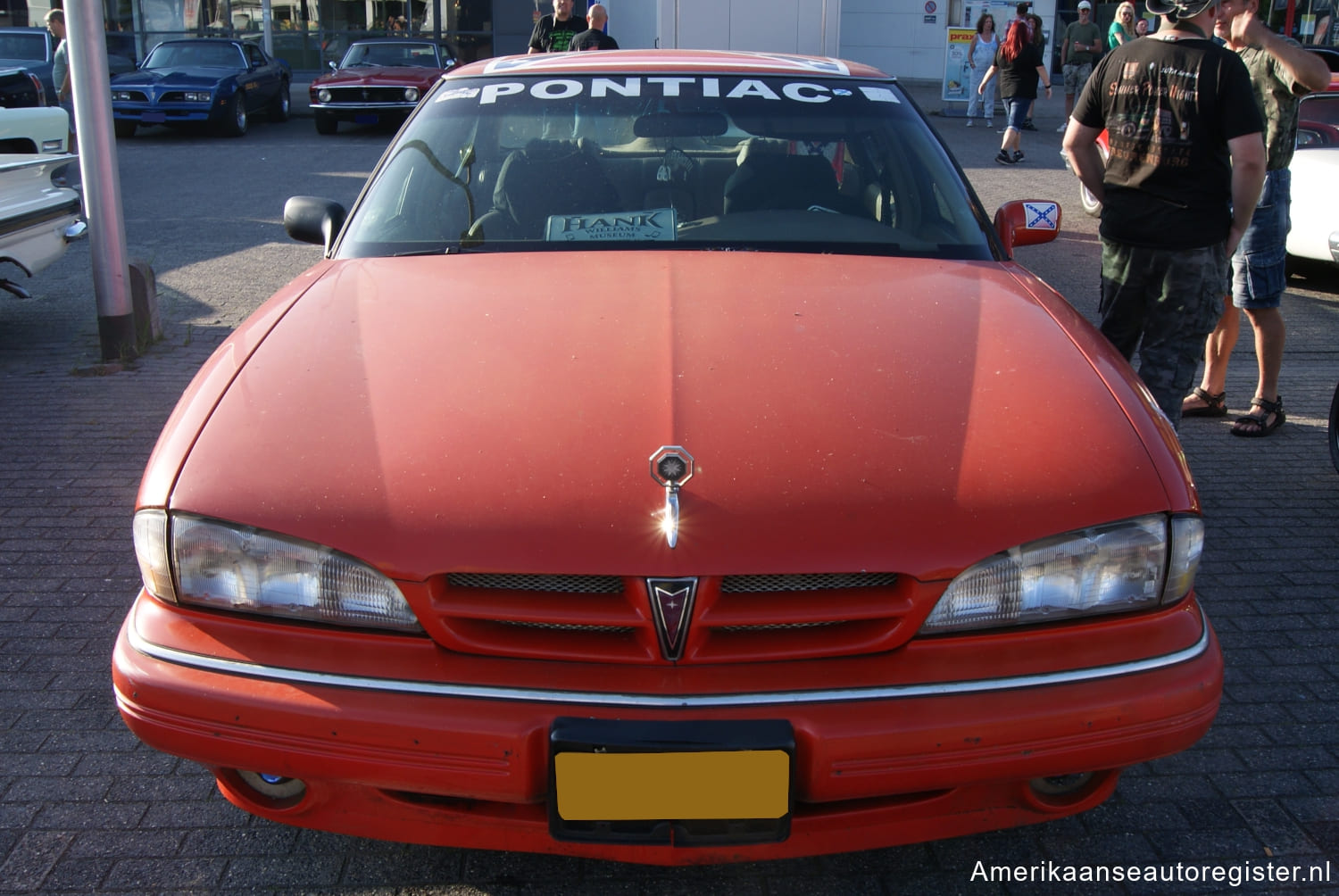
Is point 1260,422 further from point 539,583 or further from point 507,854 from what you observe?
point 539,583

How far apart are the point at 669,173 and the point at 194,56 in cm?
1612

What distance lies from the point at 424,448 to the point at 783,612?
0.72 m

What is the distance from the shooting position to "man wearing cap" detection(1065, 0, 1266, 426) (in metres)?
3.69

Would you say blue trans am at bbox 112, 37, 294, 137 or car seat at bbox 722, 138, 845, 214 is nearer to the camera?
car seat at bbox 722, 138, 845, 214

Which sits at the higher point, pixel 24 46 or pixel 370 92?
pixel 24 46

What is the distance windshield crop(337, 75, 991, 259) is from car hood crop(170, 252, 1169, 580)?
1.47 feet

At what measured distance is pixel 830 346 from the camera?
2477 millimetres

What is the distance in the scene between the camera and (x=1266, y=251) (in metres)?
4.90

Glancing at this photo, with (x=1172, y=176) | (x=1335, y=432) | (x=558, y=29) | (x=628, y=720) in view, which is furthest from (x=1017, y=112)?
(x=628, y=720)

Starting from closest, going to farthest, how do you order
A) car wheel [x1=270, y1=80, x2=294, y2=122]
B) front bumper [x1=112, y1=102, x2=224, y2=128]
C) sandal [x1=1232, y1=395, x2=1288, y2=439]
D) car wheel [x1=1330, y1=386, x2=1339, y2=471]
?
car wheel [x1=1330, y1=386, x2=1339, y2=471]
sandal [x1=1232, y1=395, x2=1288, y2=439]
front bumper [x1=112, y1=102, x2=224, y2=128]
car wheel [x1=270, y1=80, x2=294, y2=122]

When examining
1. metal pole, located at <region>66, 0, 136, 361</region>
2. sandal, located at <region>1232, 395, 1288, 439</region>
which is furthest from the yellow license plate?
metal pole, located at <region>66, 0, 136, 361</region>

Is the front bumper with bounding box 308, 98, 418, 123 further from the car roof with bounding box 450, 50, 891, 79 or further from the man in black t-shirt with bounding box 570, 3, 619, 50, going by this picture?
the car roof with bounding box 450, 50, 891, 79

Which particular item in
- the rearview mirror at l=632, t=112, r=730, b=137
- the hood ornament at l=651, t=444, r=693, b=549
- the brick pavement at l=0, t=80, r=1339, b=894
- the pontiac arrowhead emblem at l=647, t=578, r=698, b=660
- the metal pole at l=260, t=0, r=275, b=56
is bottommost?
the brick pavement at l=0, t=80, r=1339, b=894

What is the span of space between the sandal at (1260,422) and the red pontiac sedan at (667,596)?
316cm
